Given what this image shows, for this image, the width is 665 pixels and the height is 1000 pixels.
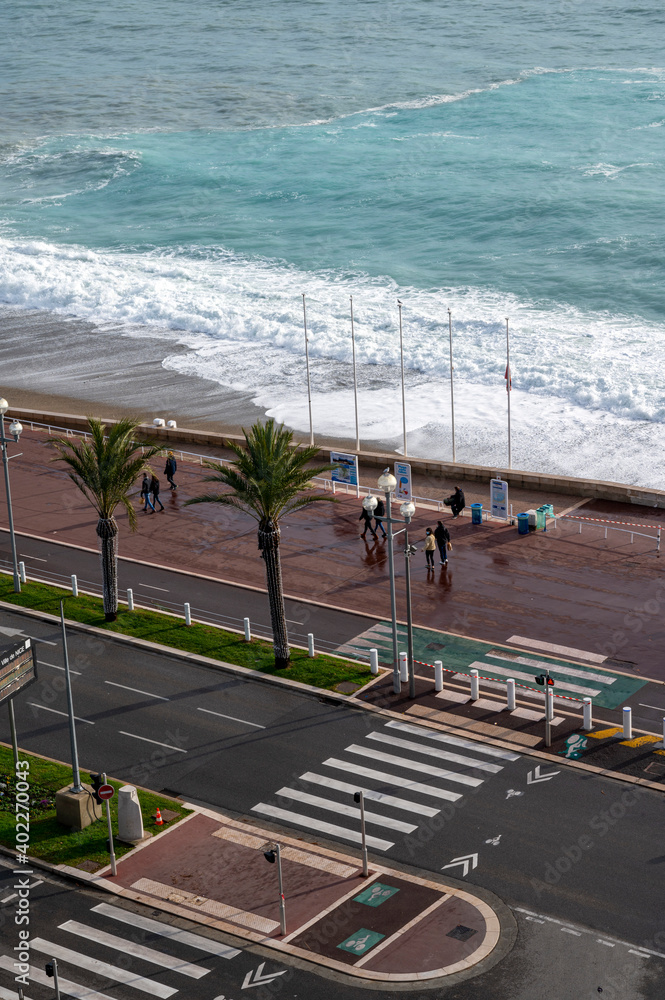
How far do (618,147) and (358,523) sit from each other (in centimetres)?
7039

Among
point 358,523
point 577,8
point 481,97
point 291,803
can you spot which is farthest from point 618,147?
point 291,803

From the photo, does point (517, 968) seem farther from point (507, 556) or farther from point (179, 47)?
point (179, 47)

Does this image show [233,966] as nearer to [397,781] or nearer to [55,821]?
[55,821]

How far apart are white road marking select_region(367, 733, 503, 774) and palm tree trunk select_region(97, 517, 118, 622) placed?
10.3m

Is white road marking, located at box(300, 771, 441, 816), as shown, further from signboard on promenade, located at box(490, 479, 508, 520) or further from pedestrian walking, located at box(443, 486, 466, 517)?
signboard on promenade, located at box(490, 479, 508, 520)

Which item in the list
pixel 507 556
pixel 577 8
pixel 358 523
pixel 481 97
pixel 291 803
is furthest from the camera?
pixel 577 8

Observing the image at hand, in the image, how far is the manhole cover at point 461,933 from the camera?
23500mm

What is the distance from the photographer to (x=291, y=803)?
28.2m

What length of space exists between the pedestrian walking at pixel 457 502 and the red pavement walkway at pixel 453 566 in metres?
0.43

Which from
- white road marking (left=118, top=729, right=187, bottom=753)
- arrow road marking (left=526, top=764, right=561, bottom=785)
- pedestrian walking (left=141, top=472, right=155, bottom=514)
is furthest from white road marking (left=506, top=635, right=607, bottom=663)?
pedestrian walking (left=141, top=472, right=155, bottom=514)

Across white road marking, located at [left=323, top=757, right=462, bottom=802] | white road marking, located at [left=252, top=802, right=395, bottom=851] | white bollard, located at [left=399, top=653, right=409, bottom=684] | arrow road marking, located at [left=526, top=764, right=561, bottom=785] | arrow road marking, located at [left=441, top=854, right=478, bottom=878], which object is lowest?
arrow road marking, located at [left=441, top=854, right=478, bottom=878]

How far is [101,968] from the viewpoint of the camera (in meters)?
23.1

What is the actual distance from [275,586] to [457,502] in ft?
40.3

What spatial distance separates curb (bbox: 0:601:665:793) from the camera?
29.0 meters
